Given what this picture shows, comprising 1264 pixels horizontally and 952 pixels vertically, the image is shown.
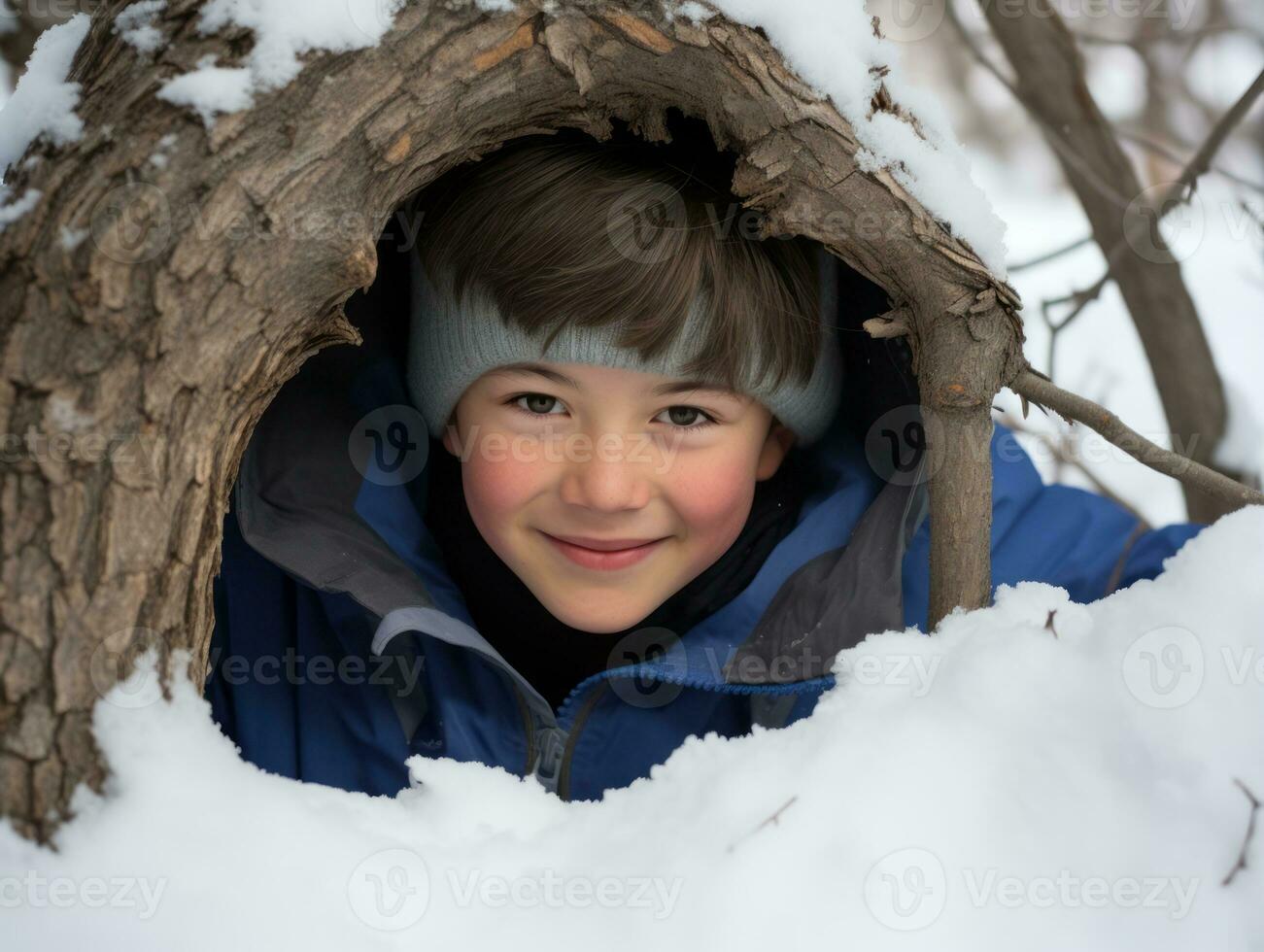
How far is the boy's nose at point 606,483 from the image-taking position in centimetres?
144

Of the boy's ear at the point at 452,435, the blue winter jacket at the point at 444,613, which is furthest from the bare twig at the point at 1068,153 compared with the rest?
the boy's ear at the point at 452,435

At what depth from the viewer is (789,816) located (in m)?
1.01

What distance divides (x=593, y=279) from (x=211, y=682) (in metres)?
0.90

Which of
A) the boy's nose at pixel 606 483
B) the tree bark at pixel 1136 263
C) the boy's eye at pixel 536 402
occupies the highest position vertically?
the tree bark at pixel 1136 263

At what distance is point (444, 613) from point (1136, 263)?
4.75 feet

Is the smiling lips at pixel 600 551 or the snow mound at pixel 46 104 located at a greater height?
the snow mound at pixel 46 104

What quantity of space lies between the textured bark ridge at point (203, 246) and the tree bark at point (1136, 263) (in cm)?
102

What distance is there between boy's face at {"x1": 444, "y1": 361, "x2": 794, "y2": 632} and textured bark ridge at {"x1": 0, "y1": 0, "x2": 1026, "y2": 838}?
14.2 inches

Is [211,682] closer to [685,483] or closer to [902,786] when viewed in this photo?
[685,483]

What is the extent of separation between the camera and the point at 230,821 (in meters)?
0.98

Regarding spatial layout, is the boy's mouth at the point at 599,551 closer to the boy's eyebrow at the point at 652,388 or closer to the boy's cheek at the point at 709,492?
the boy's cheek at the point at 709,492

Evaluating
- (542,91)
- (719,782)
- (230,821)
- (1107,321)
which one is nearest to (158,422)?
(230,821)

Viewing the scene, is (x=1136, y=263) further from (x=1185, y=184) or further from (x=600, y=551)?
(x=600, y=551)

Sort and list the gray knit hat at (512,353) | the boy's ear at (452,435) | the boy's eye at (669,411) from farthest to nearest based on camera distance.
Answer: the boy's ear at (452,435)
the boy's eye at (669,411)
the gray knit hat at (512,353)
